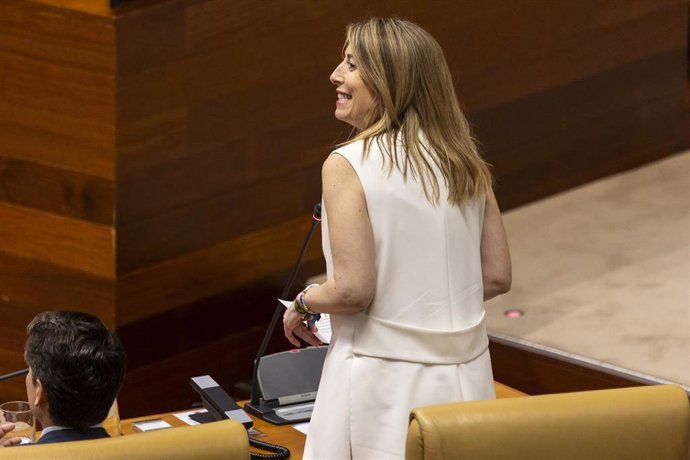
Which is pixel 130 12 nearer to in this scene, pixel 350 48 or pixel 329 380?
pixel 350 48

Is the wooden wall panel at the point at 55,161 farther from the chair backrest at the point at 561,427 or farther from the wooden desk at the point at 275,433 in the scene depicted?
the chair backrest at the point at 561,427

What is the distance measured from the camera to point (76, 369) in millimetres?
2225

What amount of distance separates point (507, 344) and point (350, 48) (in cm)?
173

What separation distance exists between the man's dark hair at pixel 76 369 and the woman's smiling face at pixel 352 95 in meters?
0.62

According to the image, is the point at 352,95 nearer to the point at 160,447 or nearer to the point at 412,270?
the point at 412,270

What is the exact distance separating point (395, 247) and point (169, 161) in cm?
140

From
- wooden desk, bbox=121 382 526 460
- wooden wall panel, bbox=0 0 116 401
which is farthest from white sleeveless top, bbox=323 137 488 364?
wooden wall panel, bbox=0 0 116 401

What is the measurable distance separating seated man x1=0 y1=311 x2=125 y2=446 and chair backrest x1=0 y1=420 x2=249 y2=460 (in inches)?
5.2

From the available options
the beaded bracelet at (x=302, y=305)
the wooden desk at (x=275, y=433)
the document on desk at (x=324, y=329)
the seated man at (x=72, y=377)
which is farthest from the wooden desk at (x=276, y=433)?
the seated man at (x=72, y=377)

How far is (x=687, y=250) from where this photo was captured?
471 centimetres

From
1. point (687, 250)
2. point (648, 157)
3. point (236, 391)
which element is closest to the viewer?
point (236, 391)

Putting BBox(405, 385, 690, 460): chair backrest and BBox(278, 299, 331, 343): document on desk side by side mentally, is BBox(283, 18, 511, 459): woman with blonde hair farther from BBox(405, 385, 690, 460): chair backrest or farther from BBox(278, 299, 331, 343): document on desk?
BBox(405, 385, 690, 460): chair backrest

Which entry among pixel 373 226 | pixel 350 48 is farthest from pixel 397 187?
pixel 350 48

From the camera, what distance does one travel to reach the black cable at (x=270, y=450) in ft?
9.17
